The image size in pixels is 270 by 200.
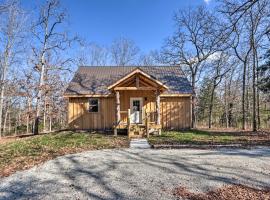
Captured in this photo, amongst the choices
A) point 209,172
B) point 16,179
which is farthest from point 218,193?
point 16,179

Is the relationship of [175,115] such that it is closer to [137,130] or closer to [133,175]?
[137,130]

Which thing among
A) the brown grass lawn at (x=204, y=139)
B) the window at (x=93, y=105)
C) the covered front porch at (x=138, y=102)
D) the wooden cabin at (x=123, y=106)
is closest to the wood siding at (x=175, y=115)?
the wooden cabin at (x=123, y=106)

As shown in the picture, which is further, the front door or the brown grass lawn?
the front door

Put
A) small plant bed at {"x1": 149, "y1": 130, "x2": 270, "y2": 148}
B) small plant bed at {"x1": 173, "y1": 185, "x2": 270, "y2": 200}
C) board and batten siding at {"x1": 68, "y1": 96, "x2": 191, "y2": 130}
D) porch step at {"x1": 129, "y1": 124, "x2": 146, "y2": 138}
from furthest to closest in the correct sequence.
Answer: board and batten siding at {"x1": 68, "y1": 96, "x2": 191, "y2": 130} < porch step at {"x1": 129, "y1": 124, "x2": 146, "y2": 138} < small plant bed at {"x1": 149, "y1": 130, "x2": 270, "y2": 148} < small plant bed at {"x1": 173, "y1": 185, "x2": 270, "y2": 200}

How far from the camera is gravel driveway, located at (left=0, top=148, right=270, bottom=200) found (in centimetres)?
608

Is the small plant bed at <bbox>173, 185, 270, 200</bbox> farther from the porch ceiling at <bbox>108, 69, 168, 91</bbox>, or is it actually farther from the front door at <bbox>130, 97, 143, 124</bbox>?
the front door at <bbox>130, 97, 143, 124</bbox>

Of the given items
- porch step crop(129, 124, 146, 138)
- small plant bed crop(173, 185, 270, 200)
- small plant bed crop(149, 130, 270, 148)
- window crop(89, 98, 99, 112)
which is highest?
window crop(89, 98, 99, 112)

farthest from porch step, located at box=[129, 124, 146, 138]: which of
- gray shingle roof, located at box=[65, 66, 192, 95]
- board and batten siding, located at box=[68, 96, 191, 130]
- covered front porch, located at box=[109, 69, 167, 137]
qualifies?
gray shingle roof, located at box=[65, 66, 192, 95]

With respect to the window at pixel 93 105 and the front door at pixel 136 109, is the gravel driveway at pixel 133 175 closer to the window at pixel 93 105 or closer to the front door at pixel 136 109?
the front door at pixel 136 109

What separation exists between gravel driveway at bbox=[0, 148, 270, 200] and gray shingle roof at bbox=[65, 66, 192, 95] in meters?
9.63

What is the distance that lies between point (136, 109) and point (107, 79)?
3821 millimetres

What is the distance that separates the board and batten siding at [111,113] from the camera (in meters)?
18.9

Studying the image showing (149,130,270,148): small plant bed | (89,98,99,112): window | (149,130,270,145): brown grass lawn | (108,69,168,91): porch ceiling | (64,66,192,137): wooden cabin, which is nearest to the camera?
(149,130,270,148): small plant bed

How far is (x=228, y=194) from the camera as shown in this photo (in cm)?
579
